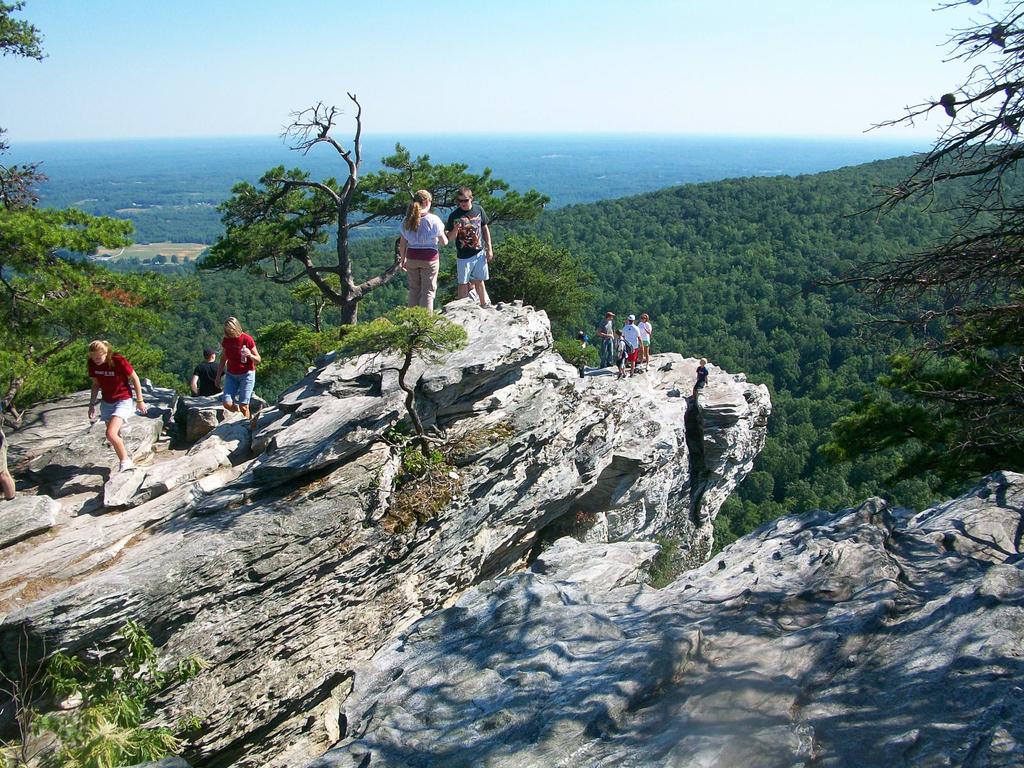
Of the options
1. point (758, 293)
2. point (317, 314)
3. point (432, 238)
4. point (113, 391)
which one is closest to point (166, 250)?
point (758, 293)

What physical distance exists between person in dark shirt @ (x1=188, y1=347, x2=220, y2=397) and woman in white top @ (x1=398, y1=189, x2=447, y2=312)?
4.37 m

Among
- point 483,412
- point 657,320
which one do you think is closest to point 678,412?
point 483,412

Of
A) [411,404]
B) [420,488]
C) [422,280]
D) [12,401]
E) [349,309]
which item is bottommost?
[420,488]

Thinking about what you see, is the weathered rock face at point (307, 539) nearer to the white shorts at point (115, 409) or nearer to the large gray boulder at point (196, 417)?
the large gray boulder at point (196, 417)

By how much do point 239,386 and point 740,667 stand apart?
28.6 ft

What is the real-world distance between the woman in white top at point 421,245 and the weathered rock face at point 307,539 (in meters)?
0.85

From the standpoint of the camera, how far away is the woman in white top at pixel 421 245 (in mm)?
10184

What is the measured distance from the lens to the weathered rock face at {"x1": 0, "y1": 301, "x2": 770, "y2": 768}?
738 centimetres

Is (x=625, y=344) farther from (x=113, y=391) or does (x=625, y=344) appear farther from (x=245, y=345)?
(x=113, y=391)

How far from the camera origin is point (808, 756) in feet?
14.0

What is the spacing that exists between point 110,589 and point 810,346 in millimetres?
45885

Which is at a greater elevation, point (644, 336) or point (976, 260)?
point (976, 260)

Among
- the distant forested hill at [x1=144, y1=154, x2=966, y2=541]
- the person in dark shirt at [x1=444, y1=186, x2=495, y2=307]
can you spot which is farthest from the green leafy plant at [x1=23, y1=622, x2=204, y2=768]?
the distant forested hill at [x1=144, y1=154, x2=966, y2=541]

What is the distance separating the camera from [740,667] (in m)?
5.29
